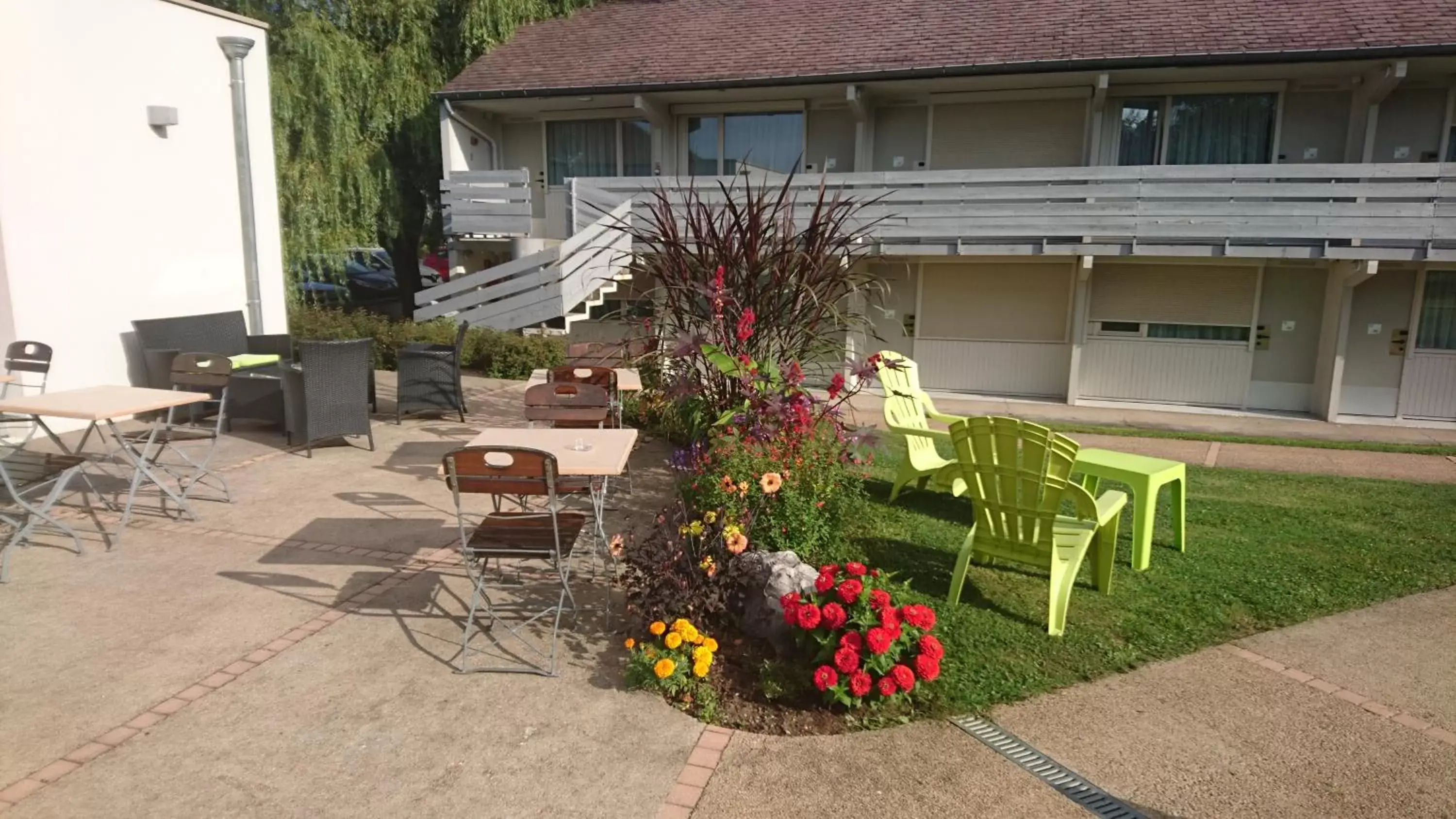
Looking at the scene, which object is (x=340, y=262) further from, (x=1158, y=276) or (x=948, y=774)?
(x=948, y=774)

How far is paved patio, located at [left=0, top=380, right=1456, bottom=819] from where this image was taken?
10.1ft

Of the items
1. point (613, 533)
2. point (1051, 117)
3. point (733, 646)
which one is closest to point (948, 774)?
point (733, 646)

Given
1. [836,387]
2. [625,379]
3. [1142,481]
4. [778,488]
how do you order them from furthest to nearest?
1. [625,379]
2. [836,387]
3. [1142,481]
4. [778,488]

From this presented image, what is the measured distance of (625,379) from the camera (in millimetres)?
7789

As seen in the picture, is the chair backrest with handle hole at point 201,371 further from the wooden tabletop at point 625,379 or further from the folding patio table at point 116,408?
the wooden tabletop at point 625,379

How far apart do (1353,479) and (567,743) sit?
26.0ft

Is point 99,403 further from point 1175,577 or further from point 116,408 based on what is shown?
point 1175,577

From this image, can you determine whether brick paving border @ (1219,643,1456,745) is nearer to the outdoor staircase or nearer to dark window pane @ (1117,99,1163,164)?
the outdoor staircase

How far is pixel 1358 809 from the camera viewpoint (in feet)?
10.0

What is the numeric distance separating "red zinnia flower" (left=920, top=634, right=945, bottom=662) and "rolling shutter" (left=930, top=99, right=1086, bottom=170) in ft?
36.0

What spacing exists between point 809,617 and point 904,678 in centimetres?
46

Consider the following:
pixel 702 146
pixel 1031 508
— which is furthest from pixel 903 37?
pixel 1031 508

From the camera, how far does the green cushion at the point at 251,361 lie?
838 cm

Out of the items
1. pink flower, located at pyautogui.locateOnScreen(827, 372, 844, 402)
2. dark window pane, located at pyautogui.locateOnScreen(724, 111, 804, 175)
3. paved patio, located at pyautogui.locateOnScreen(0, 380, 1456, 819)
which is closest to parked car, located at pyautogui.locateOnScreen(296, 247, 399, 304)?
dark window pane, located at pyautogui.locateOnScreen(724, 111, 804, 175)
